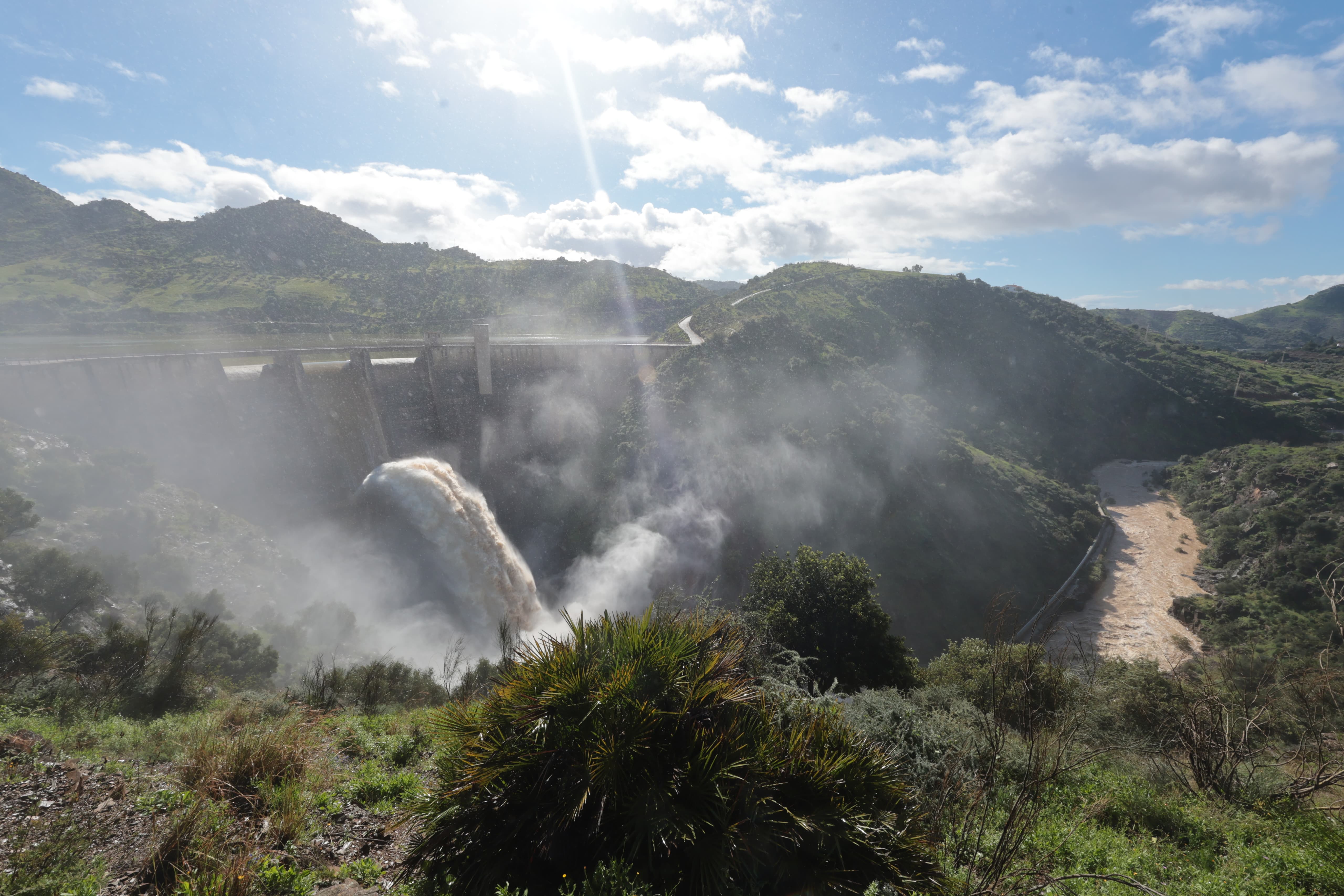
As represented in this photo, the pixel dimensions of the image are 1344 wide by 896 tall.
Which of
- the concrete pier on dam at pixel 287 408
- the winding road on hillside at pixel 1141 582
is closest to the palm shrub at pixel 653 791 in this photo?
the winding road on hillside at pixel 1141 582

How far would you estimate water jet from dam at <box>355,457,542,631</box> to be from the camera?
26.0 meters

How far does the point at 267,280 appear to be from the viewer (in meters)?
54.2

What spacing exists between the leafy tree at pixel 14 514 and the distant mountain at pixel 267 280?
2383cm

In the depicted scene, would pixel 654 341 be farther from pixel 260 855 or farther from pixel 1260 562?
pixel 1260 562

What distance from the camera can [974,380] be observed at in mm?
57531

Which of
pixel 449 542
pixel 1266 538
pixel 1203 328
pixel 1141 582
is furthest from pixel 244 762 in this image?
pixel 1203 328

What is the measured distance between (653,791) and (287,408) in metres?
32.0

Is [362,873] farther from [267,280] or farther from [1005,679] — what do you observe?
[267,280]

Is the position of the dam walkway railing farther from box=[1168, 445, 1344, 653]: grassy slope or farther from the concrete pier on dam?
the concrete pier on dam

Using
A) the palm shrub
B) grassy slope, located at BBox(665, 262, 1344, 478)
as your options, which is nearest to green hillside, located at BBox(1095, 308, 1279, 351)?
grassy slope, located at BBox(665, 262, 1344, 478)

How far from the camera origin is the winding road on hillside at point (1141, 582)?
31359 mm

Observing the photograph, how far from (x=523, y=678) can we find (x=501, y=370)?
1354 inches

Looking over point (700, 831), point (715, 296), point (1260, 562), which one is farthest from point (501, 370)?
point (1260, 562)

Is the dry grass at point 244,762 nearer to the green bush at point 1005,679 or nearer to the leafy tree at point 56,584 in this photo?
the green bush at point 1005,679
